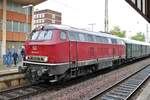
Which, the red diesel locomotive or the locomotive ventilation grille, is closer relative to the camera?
the red diesel locomotive

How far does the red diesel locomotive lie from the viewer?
13.1 m

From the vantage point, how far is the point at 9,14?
3994 cm

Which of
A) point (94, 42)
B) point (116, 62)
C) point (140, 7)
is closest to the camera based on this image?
point (140, 7)

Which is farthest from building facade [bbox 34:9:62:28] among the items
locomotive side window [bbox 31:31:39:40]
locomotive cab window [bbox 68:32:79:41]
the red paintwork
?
locomotive side window [bbox 31:31:39:40]

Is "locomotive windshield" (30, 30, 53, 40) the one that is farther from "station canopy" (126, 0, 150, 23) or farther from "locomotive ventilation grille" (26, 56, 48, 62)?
"station canopy" (126, 0, 150, 23)

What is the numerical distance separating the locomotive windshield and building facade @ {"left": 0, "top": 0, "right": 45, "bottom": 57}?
2428 centimetres

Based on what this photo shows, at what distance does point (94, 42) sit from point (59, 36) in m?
4.71

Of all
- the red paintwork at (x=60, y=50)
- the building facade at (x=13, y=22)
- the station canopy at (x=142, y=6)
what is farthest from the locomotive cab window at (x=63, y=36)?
the building facade at (x=13, y=22)

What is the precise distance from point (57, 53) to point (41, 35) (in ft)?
5.24

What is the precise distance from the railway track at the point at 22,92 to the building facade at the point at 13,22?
2526cm

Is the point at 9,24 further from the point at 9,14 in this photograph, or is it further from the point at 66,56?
the point at 66,56

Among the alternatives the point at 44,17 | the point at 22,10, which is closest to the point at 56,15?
the point at 44,17

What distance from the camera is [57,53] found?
13.2 metres

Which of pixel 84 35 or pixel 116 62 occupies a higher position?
pixel 84 35
